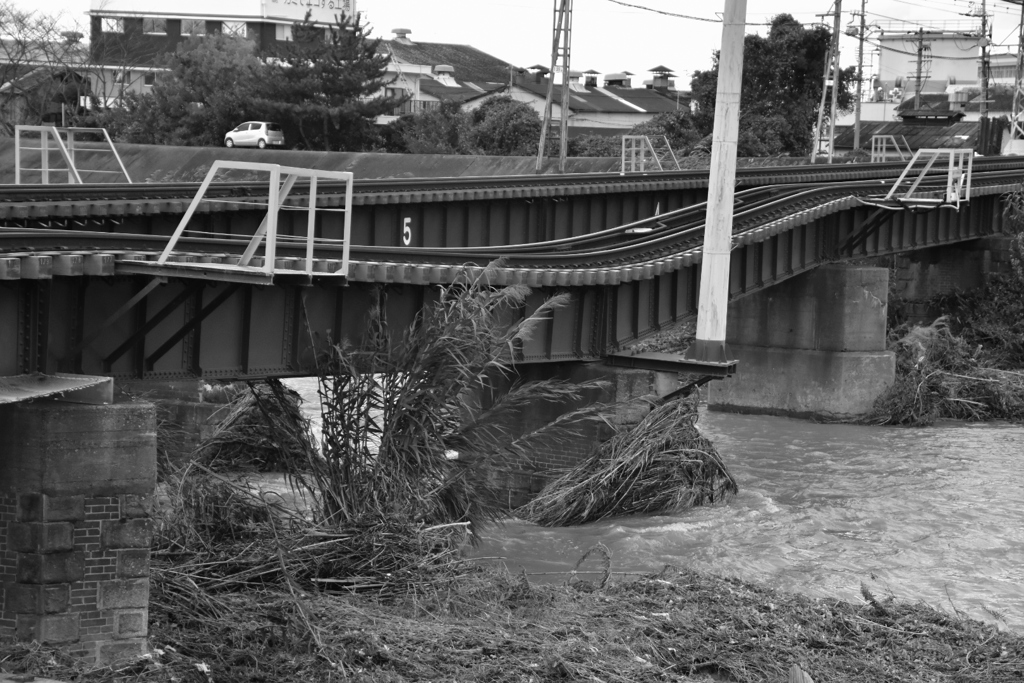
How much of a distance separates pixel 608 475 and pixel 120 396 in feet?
28.6

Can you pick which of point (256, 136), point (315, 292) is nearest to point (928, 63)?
point (256, 136)

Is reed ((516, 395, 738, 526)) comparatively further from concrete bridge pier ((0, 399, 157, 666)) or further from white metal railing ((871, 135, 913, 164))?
white metal railing ((871, 135, 913, 164))

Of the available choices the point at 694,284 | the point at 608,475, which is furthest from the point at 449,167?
the point at 608,475

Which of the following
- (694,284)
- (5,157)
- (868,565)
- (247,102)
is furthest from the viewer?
(247,102)

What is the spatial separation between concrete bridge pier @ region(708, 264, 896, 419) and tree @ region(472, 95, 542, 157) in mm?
29022

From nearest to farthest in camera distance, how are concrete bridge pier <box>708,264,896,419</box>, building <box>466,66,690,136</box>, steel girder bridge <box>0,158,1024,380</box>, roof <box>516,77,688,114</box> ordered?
steel girder bridge <box>0,158,1024,380</box> → concrete bridge pier <box>708,264,896,419</box> → building <box>466,66,690,136</box> → roof <box>516,77,688,114</box>

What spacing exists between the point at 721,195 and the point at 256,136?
134 ft

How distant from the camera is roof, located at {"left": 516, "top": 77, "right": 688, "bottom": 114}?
8427 cm

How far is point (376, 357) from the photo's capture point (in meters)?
13.5

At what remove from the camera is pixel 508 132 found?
58.0m

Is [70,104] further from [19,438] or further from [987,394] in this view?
[19,438]

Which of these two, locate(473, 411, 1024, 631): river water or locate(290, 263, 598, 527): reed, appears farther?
locate(473, 411, 1024, 631): river water

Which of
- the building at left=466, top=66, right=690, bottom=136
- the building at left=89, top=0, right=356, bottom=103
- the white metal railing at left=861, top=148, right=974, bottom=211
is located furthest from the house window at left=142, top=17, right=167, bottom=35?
the white metal railing at left=861, top=148, right=974, bottom=211

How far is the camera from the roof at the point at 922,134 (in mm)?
68438
